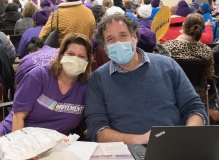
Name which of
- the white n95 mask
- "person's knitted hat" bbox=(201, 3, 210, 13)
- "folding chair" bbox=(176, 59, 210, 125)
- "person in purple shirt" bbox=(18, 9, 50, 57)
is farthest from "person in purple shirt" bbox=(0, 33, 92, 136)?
"person's knitted hat" bbox=(201, 3, 210, 13)

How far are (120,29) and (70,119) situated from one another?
A: 62cm

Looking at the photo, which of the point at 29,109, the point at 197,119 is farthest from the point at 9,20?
the point at 197,119

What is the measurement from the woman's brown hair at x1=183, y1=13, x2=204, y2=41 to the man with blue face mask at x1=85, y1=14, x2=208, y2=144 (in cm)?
142

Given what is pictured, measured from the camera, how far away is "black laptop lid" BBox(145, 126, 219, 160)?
1240 millimetres

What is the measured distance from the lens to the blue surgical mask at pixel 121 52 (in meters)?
2.01

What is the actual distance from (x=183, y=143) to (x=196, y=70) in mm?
2059

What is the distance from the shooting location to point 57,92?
200 centimetres

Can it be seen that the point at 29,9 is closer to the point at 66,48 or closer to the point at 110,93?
the point at 66,48

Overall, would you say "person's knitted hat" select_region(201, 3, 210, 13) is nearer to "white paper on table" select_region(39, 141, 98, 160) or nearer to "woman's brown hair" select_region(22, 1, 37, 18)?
"woman's brown hair" select_region(22, 1, 37, 18)

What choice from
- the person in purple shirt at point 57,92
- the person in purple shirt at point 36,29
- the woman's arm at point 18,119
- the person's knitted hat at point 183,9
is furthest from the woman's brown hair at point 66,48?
the person's knitted hat at point 183,9

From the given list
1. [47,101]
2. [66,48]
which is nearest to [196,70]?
[66,48]

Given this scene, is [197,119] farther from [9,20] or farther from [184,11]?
[9,20]

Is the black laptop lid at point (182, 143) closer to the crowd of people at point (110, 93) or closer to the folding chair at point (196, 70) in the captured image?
the crowd of people at point (110, 93)

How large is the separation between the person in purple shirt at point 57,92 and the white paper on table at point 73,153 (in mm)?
453
